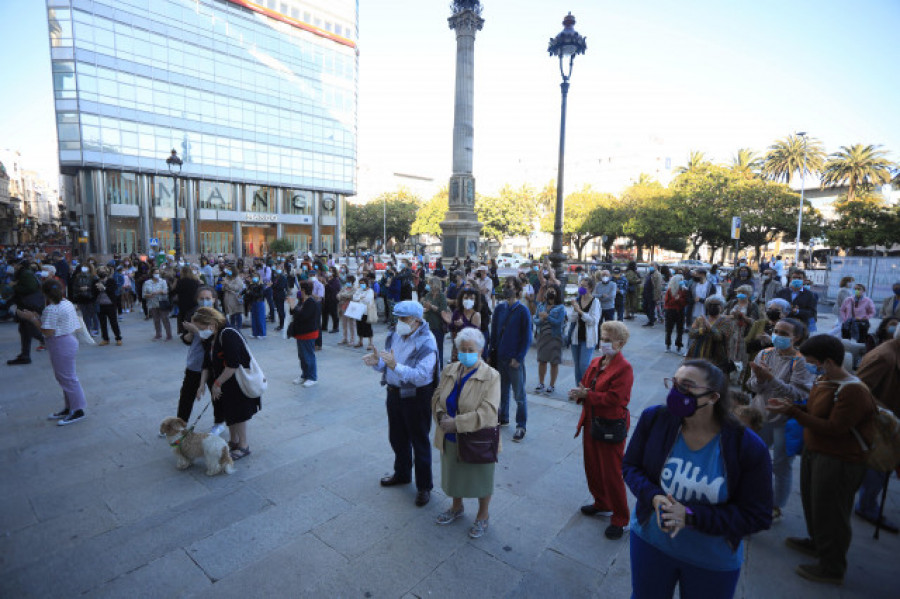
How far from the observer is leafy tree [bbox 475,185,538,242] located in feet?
160

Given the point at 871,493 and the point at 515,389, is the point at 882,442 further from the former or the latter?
the point at 515,389

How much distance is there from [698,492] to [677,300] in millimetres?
8857

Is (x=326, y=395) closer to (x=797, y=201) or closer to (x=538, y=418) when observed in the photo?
(x=538, y=418)

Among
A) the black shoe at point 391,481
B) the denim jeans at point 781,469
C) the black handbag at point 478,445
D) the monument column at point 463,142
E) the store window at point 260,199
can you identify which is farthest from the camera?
the store window at point 260,199

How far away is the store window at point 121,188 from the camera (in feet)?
136

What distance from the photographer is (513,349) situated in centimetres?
573

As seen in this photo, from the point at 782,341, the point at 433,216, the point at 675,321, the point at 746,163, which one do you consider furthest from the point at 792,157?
the point at 782,341

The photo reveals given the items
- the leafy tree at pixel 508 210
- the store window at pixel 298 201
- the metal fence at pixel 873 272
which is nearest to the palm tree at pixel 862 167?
the leafy tree at pixel 508 210

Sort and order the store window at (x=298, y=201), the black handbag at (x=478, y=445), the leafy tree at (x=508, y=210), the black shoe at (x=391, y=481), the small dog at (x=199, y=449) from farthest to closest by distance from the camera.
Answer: the store window at (x=298, y=201) < the leafy tree at (x=508, y=210) < the small dog at (x=199, y=449) < the black shoe at (x=391, y=481) < the black handbag at (x=478, y=445)

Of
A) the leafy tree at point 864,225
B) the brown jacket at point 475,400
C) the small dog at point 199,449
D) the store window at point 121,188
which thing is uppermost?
the store window at point 121,188

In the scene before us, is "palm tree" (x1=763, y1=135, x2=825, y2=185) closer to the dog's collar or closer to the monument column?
the monument column

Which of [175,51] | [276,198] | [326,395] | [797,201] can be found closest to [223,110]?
[175,51]

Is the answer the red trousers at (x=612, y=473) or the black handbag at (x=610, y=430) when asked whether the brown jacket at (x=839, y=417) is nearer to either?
the black handbag at (x=610, y=430)

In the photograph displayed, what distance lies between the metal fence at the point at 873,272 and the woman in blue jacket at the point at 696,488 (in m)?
17.4
